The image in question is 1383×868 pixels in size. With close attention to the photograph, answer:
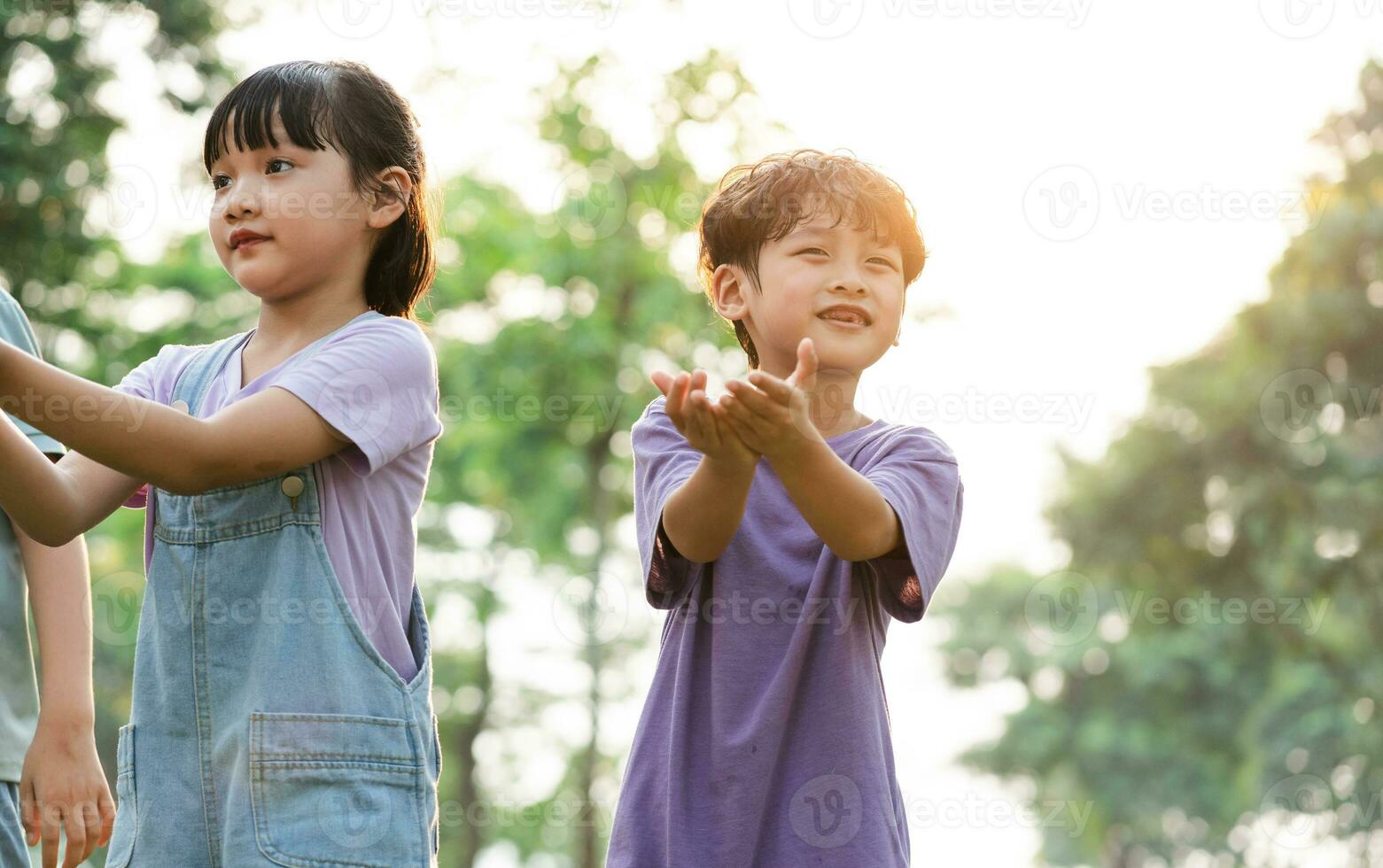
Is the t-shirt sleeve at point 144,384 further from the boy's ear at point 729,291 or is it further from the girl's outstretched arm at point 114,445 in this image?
the boy's ear at point 729,291

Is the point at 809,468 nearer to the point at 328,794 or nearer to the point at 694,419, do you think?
the point at 694,419

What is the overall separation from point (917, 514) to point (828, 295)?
0.44 meters

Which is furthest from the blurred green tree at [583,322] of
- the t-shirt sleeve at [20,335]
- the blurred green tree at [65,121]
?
the t-shirt sleeve at [20,335]

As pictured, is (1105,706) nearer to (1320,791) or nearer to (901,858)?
(1320,791)

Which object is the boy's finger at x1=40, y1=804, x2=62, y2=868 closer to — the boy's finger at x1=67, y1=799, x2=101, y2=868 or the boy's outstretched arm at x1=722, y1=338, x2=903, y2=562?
the boy's finger at x1=67, y1=799, x2=101, y2=868

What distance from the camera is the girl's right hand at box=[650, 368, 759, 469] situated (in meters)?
2.28

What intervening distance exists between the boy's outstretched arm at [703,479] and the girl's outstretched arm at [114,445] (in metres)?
0.56

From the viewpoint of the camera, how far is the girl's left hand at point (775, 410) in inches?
89.2

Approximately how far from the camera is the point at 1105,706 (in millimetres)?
28562

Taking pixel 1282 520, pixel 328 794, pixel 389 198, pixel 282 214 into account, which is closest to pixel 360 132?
pixel 389 198

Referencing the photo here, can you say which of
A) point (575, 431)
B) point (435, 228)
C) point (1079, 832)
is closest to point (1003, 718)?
point (1079, 832)

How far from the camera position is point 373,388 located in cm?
257

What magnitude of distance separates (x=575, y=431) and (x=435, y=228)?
13.6 m

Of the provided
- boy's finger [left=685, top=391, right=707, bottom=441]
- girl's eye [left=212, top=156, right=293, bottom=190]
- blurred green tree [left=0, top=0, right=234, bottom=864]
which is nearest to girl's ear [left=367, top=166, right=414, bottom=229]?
girl's eye [left=212, top=156, right=293, bottom=190]
